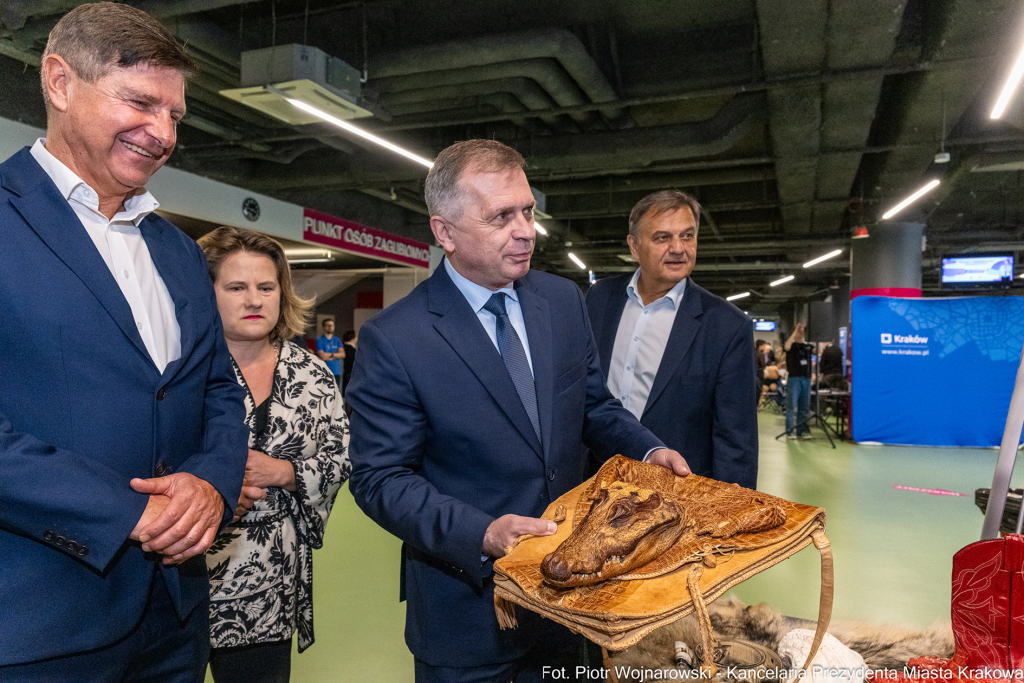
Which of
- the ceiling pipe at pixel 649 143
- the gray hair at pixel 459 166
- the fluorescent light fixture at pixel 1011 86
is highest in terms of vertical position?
the ceiling pipe at pixel 649 143

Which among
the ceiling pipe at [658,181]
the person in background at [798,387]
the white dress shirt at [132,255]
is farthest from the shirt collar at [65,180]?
the ceiling pipe at [658,181]

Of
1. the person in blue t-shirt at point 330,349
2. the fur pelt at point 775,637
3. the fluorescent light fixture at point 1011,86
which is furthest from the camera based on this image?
the person in blue t-shirt at point 330,349

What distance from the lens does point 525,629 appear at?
61.7 inches

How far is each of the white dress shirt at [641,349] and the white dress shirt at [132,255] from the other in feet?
Result: 5.84

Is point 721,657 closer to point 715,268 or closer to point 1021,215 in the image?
point 1021,215

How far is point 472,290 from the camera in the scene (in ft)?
5.33

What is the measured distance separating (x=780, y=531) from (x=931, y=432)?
10.6 metres

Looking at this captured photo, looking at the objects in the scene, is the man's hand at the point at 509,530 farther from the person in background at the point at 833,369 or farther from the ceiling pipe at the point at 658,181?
the person in background at the point at 833,369

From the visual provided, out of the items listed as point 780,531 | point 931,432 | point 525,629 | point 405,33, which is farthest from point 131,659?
point 931,432

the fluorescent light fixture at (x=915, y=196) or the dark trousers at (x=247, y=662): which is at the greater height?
→ the fluorescent light fixture at (x=915, y=196)

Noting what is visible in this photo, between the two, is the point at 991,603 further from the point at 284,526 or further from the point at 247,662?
the point at 247,662

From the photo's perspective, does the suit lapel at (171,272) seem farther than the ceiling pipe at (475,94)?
No

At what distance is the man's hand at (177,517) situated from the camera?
116 cm

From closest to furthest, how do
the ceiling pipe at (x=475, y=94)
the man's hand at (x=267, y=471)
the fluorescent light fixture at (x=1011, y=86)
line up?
the man's hand at (x=267, y=471) < the fluorescent light fixture at (x=1011, y=86) < the ceiling pipe at (x=475, y=94)
